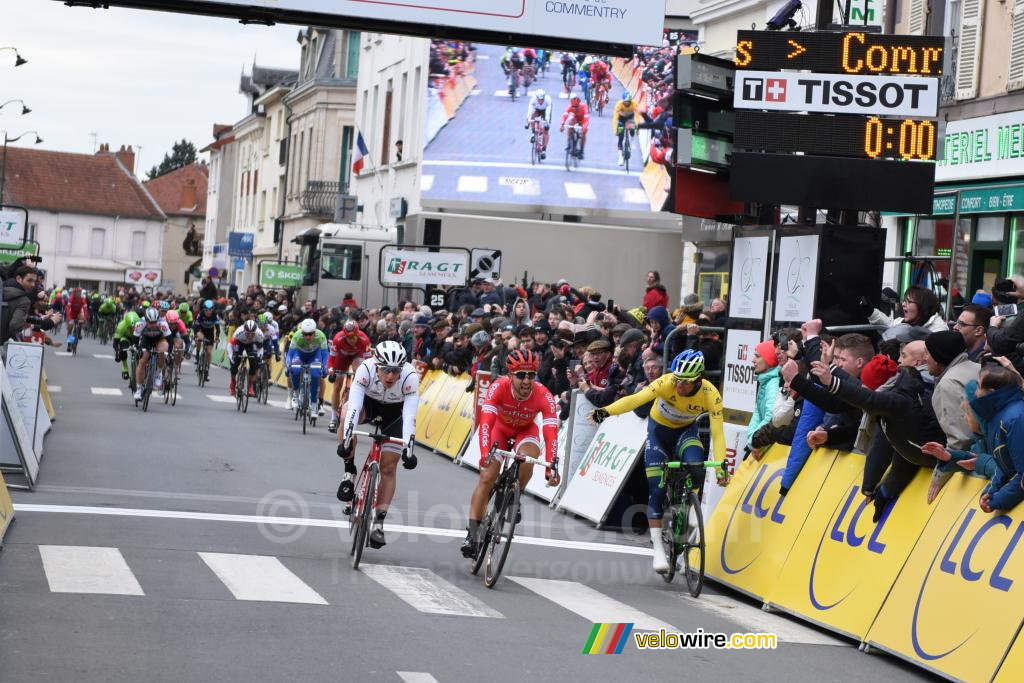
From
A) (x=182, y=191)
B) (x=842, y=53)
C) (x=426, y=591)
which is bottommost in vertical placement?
(x=426, y=591)

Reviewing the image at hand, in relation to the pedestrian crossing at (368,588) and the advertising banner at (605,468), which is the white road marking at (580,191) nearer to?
the advertising banner at (605,468)

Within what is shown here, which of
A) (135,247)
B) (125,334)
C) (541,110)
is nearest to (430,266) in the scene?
(125,334)

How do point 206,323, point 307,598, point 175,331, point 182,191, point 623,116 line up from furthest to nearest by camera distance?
point 182,191, point 623,116, point 206,323, point 175,331, point 307,598

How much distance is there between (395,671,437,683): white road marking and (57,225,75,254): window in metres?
109

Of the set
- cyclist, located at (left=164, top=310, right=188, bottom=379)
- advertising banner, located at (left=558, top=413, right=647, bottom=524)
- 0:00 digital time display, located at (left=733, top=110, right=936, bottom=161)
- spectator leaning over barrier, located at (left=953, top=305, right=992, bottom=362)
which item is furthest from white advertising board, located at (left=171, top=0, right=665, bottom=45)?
cyclist, located at (left=164, top=310, right=188, bottom=379)

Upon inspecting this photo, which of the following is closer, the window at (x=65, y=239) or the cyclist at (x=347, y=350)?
the cyclist at (x=347, y=350)

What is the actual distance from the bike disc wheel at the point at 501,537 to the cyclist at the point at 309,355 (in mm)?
13266

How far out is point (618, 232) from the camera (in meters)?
35.4

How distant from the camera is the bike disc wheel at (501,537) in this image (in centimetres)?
1097

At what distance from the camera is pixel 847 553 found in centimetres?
1026

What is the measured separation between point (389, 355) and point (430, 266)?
1984 centimetres

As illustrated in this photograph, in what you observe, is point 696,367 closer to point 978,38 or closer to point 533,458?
point 533,458

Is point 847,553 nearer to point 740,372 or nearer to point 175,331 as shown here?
point 740,372

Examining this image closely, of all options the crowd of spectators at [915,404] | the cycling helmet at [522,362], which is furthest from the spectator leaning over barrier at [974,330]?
the cycling helmet at [522,362]
